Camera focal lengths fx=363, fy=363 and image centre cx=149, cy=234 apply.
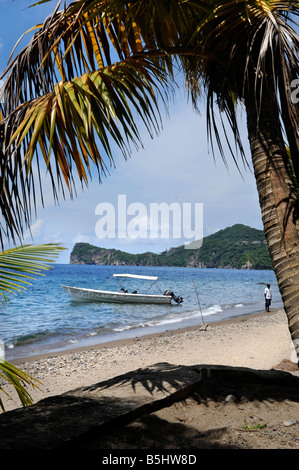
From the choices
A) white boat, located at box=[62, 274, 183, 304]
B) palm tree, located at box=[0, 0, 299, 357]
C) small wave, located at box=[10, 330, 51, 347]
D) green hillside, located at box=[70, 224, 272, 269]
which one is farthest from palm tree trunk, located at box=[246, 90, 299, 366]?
green hillside, located at box=[70, 224, 272, 269]

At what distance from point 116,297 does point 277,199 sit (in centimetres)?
2770

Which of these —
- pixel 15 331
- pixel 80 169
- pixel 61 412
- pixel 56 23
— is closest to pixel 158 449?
pixel 61 412

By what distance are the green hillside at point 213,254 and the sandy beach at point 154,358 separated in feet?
164

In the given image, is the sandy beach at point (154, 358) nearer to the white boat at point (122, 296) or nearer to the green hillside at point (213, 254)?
the white boat at point (122, 296)

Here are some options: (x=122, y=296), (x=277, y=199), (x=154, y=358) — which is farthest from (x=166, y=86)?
(x=122, y=296)

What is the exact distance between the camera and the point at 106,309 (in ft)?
92.3

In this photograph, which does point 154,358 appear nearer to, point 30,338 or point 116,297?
point 30,338

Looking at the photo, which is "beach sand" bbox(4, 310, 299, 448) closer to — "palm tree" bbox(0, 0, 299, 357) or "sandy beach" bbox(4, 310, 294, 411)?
"sandy beach" bbox(4, 310, 294, 411)

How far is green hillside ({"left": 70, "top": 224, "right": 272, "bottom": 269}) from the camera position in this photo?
4154 inches

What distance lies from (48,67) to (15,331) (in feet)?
62.5

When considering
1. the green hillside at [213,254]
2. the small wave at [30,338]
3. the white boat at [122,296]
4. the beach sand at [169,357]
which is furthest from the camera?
the green hillside at [213,254]

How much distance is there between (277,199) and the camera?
278 cm

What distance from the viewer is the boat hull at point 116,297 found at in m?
27.8

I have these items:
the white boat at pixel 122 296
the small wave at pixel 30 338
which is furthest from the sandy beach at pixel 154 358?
the white boat at pixel 122 296
